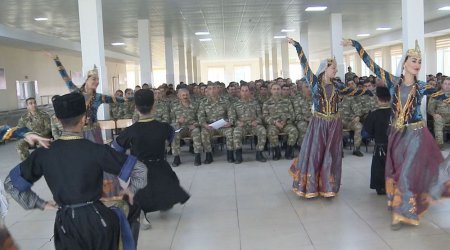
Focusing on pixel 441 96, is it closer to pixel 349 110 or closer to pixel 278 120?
pixel 278 120

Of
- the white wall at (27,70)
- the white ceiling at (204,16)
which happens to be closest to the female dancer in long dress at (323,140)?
the white ceiling at (204,16)

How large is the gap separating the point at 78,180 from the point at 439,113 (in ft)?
26.9

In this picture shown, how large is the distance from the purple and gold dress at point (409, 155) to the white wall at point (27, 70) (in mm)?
15404

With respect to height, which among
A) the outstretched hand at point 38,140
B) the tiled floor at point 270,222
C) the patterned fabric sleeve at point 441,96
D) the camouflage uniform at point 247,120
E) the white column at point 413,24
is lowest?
the tiled floor at point 270,222

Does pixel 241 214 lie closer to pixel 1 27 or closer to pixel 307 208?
pixel 307 208

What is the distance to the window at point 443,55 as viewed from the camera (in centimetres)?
2127

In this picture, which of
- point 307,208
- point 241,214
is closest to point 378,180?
point 307,208

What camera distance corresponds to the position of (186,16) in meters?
13.5

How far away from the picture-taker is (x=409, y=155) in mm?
4566

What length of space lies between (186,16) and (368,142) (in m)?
6.47

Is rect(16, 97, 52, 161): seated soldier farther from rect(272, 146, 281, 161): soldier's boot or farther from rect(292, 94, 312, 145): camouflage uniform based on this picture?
rect(292, 94, 312, 145): camouflage uniform

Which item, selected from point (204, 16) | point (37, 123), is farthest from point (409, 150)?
point (204, 16)

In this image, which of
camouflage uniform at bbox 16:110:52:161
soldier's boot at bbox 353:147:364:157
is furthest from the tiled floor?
camouflage uniform at bbox 16:110:52:161

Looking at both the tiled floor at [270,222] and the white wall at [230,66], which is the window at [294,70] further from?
the tiled floor at [270,222]
